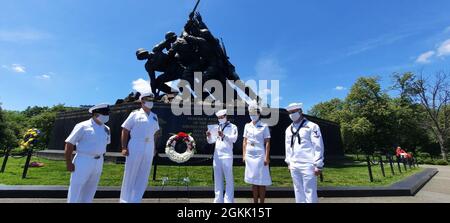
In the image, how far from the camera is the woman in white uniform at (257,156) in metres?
5.12

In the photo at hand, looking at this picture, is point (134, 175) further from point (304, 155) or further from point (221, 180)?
point (304, 155)

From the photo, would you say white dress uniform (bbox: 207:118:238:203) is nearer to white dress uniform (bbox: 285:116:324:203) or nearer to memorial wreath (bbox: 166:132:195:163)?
white dress uniform (bbox: 285:116:324:203)

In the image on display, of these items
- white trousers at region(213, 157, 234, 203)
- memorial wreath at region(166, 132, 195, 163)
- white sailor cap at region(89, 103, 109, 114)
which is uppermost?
white sailor cap at region(89, 103, 109, 114)

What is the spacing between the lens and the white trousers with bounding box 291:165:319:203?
4.32 meters

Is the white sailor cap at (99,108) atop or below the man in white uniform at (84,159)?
atop

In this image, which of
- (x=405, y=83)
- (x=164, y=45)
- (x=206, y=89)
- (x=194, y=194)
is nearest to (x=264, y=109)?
(x=206, y=89)

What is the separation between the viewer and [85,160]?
13.3 ft

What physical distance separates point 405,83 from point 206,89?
41209 mm

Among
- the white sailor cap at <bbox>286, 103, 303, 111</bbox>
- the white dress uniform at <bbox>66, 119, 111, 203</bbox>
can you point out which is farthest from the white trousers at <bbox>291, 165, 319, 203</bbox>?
the white dress uniform at <bbox>66, 119, 111, 203</bbox>

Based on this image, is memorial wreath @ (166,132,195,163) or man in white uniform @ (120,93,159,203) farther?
memorial wreath @ (166,132,195,163)

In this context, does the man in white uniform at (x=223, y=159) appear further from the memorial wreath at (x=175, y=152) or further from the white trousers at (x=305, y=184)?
the memorial wreath at (x=175, y=152)

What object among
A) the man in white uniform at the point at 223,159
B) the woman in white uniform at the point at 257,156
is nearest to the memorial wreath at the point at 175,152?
the man in white uniform at the point at 223,159

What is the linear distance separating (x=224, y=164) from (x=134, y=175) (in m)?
1.59

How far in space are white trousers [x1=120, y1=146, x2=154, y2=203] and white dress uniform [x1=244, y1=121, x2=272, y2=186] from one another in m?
1.86
